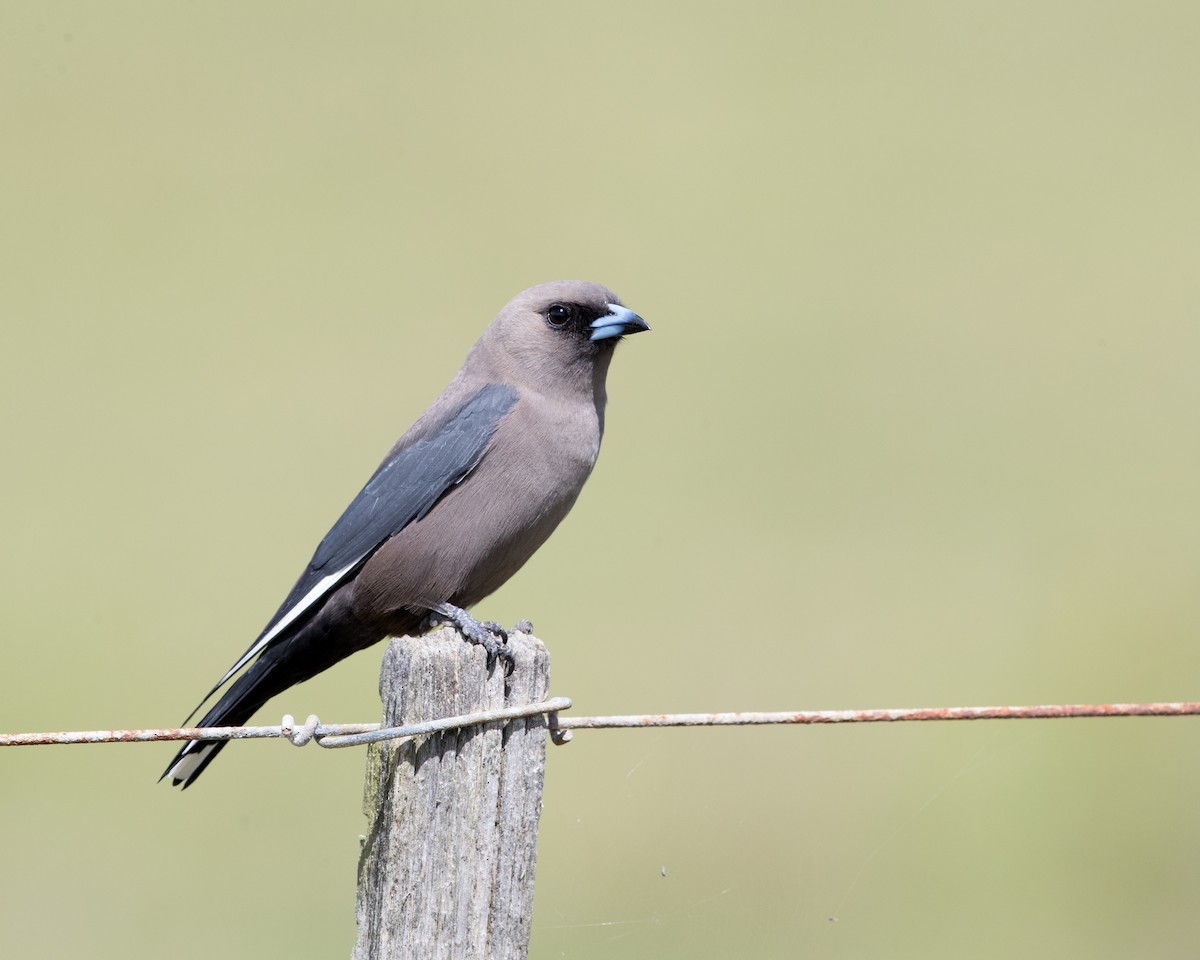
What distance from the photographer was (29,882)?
9.92 meters

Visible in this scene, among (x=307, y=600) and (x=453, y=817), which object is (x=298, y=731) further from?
(x=307, y=600)

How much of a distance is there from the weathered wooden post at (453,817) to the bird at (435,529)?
1.44 meters

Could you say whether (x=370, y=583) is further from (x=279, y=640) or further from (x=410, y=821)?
(x=410, y=821)

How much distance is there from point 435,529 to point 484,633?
1046mm

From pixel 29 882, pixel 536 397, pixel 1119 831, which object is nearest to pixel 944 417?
pixel 1119 831

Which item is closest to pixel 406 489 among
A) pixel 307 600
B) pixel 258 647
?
pixel 307 600

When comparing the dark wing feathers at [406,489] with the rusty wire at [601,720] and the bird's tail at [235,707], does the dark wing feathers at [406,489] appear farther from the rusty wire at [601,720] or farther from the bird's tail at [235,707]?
the rusty wire at [601,720]

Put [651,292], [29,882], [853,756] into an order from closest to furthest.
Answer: [29,882]
[853,756]
[651,292]

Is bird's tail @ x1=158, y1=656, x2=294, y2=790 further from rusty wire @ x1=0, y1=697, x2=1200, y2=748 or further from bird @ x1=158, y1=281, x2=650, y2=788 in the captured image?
rusty wire @ x1=0, y1=697, x2=1200, y2=748

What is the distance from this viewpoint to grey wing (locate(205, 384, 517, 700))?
521 cm

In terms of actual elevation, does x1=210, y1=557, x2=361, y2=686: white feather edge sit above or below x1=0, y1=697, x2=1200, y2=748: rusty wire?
above

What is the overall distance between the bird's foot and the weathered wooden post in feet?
0.16

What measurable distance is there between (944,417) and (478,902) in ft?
37.9

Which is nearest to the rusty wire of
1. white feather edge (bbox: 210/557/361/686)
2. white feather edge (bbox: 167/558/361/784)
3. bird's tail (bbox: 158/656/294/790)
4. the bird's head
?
white feather edge (bbox: 167/558/361/784)
